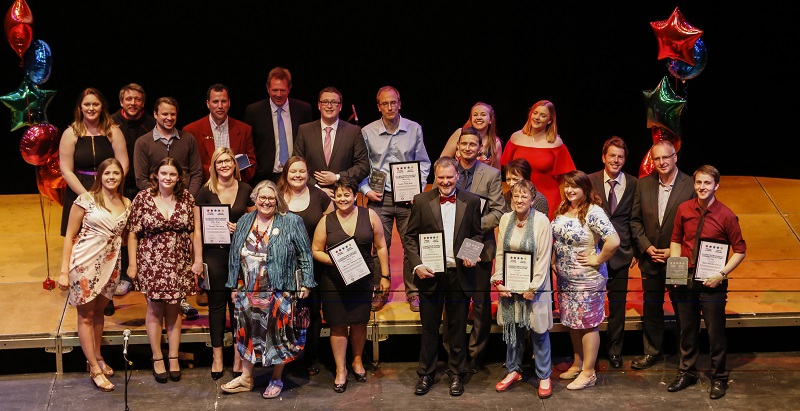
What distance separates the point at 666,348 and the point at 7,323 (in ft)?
14.0

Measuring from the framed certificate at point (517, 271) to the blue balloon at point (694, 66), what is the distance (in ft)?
6.04

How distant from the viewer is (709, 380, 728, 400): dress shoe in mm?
6312

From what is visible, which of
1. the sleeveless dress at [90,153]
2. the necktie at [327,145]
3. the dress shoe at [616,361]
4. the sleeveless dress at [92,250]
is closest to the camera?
the sleeveless dress at [92,250]

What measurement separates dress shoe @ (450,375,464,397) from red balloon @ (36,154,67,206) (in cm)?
285

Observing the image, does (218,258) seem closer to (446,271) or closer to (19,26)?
(446,271)

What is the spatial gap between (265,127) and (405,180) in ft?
3.53

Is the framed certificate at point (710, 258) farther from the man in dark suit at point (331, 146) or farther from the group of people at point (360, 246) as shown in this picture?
the man in dark suit at point (331, 146)

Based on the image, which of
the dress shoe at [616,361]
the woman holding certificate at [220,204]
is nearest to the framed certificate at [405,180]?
the woman holding certificate at [220,204]

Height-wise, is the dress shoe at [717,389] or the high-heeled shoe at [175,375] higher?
the high-heeled shoe at [175,375]

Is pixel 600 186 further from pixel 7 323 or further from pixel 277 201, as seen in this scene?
pixel 7 323

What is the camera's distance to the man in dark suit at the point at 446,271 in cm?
615

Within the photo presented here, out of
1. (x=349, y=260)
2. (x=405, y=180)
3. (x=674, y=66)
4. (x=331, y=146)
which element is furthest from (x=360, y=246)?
(x=674, y=66)

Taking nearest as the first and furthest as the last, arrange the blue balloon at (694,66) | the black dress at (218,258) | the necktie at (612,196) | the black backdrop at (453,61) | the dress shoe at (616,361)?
1. the black dress at (218,258)
2. the necktie at (612,196)
3. the dress shoe at (616,361)
4. the blue balloon at (694,66)
5. the black backdrop at (453,61)

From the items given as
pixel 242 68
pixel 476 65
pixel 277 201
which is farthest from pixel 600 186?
pixel 242 68
